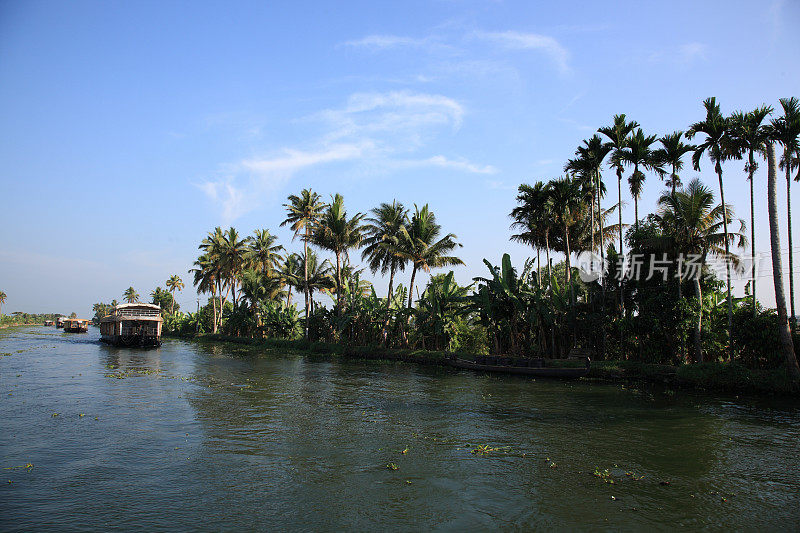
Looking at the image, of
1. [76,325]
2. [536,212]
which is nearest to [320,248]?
[536,212]

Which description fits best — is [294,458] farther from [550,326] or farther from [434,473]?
[550,326]

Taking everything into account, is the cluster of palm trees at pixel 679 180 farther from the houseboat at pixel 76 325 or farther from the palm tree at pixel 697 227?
the houseboat at pixel 76 325

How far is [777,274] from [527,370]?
14.2 meters

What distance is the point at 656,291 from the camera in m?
28.2

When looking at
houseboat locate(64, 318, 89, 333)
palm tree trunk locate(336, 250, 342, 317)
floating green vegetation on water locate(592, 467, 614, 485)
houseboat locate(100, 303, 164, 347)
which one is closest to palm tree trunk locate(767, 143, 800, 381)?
floating green vegetation on water locate(592, 467, 614, 485)

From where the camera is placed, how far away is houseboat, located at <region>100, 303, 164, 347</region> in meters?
50.8

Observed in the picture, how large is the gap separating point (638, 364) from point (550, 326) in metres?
7.37

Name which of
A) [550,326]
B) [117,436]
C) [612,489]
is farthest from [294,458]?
[550,326]

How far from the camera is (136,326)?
51.6 meters

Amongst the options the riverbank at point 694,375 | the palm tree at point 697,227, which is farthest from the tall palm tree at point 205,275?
the palm tree at point 697,227

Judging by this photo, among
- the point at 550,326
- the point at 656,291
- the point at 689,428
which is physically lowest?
the point at 689,428

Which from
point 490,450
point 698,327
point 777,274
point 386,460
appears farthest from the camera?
point 698,327

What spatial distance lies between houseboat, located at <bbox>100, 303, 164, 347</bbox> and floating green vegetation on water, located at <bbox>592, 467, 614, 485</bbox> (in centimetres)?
4971

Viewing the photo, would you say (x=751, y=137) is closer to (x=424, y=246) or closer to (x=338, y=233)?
(x=424, y=246)
